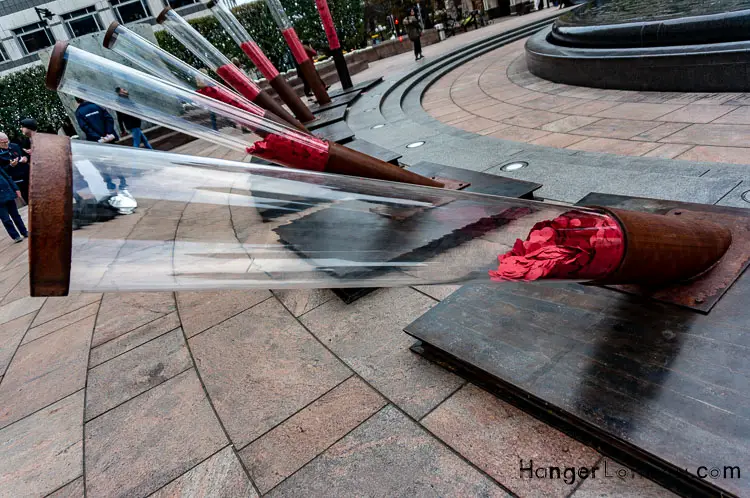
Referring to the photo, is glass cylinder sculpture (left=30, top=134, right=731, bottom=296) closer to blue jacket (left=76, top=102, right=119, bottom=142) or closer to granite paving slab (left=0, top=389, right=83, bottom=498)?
granite paving slab (left=0, top=389, right=83, bottom=498)

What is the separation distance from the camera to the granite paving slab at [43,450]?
9.43 feet

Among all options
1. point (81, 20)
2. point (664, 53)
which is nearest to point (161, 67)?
point (664, 53)

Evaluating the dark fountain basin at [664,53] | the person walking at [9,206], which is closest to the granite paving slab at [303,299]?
the dark fountain basin at [664,53]

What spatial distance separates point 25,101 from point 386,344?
20.2 meters

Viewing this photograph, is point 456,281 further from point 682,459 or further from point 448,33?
point 448,33

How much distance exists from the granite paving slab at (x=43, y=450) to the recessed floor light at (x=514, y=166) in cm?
502

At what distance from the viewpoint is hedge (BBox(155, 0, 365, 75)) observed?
2056 centimetres

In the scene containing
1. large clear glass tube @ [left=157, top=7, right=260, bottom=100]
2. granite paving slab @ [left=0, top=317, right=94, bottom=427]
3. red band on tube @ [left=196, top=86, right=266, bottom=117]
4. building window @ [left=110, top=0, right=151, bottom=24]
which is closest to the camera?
granite paving slab @ [left=0, top=317, right=94, bottom=427]

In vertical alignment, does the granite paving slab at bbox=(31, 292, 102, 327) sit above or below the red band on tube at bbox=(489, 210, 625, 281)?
below

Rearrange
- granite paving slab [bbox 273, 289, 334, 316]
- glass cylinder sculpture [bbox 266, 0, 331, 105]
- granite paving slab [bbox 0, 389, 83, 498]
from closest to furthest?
granite paving slab [bbox 0, 389, 83, 498], granite paving slab [bbox 273, 289, 334, 316], glass cylinder sculpture [bbox 266, 0, 331, 105]

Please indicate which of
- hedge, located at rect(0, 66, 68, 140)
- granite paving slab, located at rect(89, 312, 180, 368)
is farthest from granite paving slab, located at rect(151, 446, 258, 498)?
hedge, located at rect(0, 66, 68, 140)

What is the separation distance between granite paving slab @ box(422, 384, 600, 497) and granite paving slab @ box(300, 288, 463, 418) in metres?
0.14

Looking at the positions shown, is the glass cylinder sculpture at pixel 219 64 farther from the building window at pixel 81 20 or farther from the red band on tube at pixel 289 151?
the building window at pixel 81 20

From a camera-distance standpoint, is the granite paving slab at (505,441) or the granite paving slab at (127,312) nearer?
the granite paving slab at (505,441)
